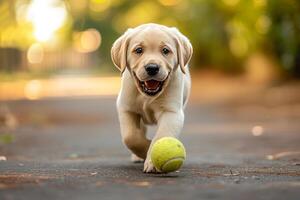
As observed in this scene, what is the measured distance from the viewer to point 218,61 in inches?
1403

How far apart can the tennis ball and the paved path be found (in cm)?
11

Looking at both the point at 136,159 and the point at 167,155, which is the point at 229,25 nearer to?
the point at 136,159

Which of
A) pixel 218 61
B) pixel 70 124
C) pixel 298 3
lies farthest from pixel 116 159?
pixel 218 61

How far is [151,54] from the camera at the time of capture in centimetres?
688

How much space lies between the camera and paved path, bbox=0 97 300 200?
5.23 metres

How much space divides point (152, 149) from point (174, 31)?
139 cm

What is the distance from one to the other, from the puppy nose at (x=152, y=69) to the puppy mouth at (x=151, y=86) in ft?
0.77

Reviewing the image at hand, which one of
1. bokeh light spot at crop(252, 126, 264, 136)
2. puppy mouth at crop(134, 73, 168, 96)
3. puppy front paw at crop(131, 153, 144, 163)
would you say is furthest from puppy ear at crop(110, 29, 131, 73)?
bokeh light spot at crop(252, 126, 264, 136)

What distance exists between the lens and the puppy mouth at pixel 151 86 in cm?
694

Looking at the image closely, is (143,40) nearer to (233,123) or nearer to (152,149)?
(152,149)

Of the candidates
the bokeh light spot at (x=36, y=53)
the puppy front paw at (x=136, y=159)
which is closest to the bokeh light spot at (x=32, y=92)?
the puppy front paw at (x=136, y=159)

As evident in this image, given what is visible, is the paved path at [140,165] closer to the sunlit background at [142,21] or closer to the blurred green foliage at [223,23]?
the blurred green foliage at [223,23]

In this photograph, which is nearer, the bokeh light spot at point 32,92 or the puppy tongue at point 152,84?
the puppy tongue at point 152,84

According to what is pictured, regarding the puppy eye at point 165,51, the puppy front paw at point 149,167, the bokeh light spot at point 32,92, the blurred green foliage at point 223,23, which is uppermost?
the blurred green foliage at point 223,23
